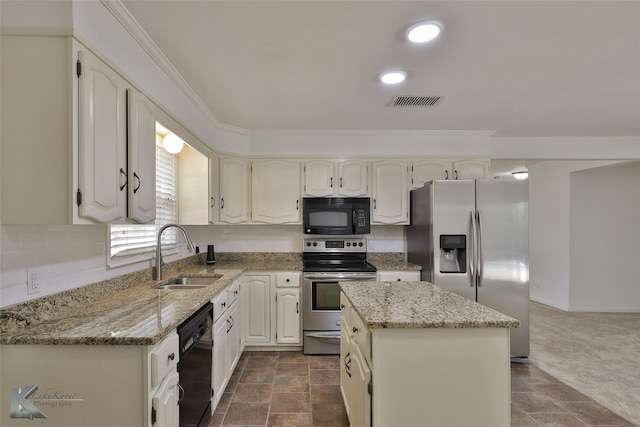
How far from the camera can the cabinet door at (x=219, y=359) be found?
202cm

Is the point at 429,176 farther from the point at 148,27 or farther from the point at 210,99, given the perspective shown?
the point at 148,27

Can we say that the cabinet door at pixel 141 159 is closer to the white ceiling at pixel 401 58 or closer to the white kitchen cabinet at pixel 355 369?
the white ceiling at pixel 401 58

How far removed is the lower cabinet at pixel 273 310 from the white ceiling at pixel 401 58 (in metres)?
1.73

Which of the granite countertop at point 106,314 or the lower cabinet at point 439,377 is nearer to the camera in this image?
the granite countertop at point 106,314

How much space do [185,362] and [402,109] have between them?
8.70 feet

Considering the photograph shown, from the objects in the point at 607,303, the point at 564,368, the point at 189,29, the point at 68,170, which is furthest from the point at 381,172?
the point at 607,303

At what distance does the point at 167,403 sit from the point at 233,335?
49.2 inches

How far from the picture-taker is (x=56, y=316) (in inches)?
55.2

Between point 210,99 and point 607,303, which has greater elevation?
point 210,99

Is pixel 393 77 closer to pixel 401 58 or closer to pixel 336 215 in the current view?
pixel 401 58

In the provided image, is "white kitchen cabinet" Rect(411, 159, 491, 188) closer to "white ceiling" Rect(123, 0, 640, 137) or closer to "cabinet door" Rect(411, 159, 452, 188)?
"cabinet door" Rect(411, 159, 452, 188)

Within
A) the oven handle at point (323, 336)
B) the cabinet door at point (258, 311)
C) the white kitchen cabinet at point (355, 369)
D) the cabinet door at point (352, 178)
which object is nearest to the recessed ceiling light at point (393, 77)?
the cabinet door at point (352, 178)

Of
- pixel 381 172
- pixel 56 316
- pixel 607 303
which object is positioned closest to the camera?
pixel 56 316

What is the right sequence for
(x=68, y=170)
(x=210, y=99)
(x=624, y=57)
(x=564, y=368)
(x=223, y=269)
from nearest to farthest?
(x=68, y=170) → (x=624, y=57) → (x=210, y=99) → (x=564, y=368) → (x=223, y=269)
